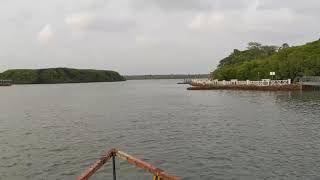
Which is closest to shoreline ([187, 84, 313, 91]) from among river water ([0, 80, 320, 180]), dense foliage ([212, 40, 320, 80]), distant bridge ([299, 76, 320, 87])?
distant bridge ([299, 76, 320, 87])

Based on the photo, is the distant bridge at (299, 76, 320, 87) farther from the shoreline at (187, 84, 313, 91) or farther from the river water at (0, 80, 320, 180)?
the river water at (0, 80, 320, 180)

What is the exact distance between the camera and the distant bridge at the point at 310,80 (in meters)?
110

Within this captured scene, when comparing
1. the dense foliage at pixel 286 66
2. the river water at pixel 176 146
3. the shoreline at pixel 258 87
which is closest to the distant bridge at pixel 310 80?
the shoreline at pixel 258 87

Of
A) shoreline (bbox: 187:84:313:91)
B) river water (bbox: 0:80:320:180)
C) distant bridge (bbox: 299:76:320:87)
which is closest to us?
river water (bbox: 0:80:320:180)

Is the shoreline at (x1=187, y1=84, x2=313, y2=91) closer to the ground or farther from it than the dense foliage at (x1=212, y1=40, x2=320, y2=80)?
closer to the ground

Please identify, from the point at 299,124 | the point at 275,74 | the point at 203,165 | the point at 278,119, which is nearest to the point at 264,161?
the point at 203,165

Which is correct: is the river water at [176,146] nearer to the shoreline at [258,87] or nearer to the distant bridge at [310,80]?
the distant bridge at [310,80]

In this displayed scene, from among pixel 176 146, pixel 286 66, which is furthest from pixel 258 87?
pixel 176 146

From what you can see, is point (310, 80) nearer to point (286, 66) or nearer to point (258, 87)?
point (258, 87)

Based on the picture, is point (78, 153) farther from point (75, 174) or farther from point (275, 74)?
point (275, 74)

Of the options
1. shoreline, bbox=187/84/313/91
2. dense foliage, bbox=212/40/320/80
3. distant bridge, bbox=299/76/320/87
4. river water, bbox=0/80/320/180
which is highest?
dense foliage, bbox=212/40/320/80

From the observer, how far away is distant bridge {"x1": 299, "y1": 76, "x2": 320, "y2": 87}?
109619mm

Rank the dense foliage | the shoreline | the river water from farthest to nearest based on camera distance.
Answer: the dense foliage, the shoreline, the river water

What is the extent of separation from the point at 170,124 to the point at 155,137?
958 cm
